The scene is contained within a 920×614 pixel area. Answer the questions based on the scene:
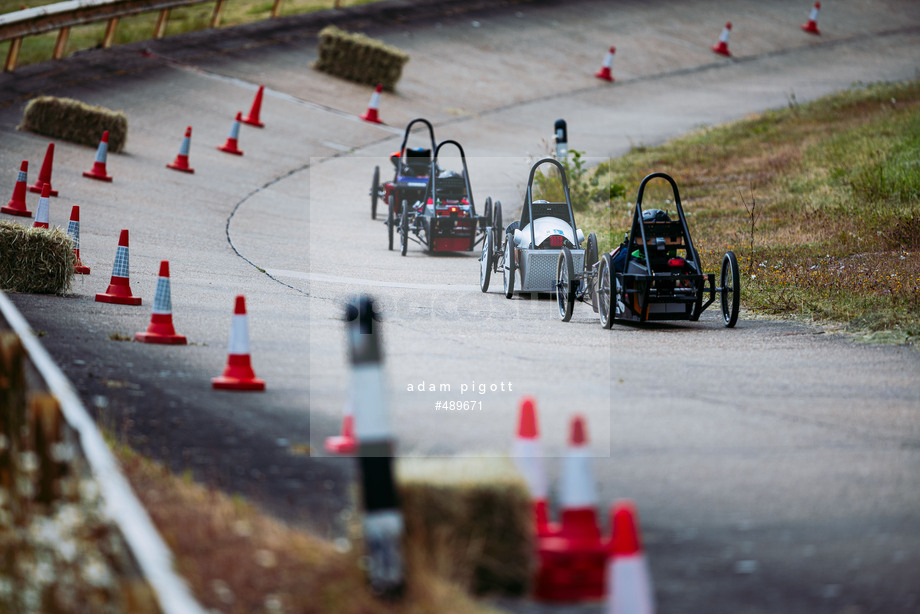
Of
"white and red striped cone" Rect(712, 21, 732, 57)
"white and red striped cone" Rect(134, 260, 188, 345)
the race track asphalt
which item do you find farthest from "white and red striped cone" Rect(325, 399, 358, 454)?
"white and red striped cone" Rect(712, 21, 732, 57)

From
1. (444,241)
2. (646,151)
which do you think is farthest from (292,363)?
(646,151)

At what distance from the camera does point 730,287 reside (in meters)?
12.8

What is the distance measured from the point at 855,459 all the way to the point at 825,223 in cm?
1231

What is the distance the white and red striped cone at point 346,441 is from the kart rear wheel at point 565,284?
6144mm

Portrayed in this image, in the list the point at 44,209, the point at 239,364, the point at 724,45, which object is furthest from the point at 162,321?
the point at 724,45

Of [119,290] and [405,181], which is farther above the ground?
[405,181]

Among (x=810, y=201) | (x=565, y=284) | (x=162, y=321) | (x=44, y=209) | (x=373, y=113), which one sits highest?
(x=373, y=113)

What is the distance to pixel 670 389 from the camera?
9.34 m

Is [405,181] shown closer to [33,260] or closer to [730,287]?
[730,287]

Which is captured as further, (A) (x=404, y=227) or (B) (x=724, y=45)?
(B) (x=724, y=45)

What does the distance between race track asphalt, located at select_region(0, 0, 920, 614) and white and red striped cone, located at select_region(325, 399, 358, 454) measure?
0.41 feet

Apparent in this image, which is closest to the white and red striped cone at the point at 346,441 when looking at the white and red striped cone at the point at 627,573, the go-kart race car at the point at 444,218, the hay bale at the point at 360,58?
the white and red striped cone at the point at 627,573

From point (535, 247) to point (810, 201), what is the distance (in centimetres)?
794

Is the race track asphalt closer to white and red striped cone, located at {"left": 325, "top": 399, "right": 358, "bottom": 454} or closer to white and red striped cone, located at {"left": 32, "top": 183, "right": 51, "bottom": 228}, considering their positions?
white and red striped cone, located at {"left": 325, "top": 399, "right": 358, "bottom": 454}
